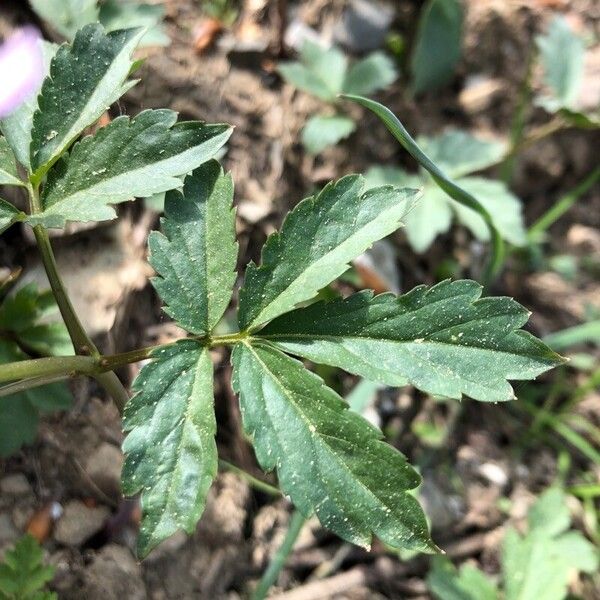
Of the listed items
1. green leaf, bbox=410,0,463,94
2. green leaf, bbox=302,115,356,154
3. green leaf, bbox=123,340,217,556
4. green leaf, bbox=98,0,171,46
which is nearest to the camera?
green leaf, bbox=123,340,217,556

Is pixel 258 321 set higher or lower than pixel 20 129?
lower

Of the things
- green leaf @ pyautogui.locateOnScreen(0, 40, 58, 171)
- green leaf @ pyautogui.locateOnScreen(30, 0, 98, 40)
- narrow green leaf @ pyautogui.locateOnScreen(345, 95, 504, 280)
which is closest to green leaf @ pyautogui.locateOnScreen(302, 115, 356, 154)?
narrow green leaf @ pyautogui.locateOnScreen(345, 95, 504, 280)

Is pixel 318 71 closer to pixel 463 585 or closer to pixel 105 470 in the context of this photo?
pixel 105 470

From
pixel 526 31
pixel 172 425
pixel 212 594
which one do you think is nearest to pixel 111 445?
pixel 212 594

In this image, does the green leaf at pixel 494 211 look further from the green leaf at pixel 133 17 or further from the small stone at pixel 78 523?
the small stone at pixel 78 523

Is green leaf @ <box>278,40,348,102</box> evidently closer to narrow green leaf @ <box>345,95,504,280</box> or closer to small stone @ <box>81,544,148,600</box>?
narrow green leaf @ <box>345,95,504,280</box>

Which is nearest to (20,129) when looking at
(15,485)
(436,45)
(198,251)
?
(198,251)

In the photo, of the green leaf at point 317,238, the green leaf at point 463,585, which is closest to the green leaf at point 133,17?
the green leaf at point 317,238

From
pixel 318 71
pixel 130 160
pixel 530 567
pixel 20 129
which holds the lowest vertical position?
pixel 530 567
